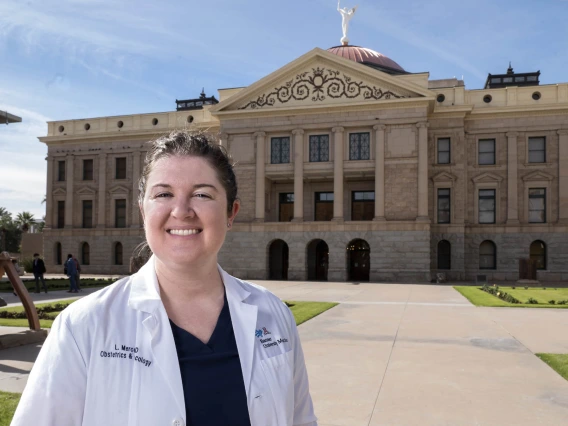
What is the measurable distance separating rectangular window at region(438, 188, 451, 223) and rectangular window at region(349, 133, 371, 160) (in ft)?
22.9

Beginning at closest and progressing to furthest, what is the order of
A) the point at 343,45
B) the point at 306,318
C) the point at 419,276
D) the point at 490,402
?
the point at 490,402 → the point at 306,318 → the point at 419,276 → the point at 343,45

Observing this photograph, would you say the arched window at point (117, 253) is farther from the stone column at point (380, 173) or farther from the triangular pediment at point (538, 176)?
the triangular pediment at point (538, 176)

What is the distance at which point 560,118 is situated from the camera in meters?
41.9

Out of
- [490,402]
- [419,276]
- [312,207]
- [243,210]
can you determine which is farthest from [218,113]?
[490,402]

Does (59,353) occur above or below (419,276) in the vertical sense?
above

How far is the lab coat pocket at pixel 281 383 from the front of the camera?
2.53 meters

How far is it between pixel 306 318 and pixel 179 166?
563 inches

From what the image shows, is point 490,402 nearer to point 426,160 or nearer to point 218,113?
point 426,160

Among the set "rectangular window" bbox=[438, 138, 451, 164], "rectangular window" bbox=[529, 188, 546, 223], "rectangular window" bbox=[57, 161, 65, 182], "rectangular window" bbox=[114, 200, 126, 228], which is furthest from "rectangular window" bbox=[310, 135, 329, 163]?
"rectangular window" bbox=[57, 161, 65, 182]

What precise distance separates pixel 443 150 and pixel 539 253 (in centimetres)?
1098

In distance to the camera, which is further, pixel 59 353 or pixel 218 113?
pixel 218 113

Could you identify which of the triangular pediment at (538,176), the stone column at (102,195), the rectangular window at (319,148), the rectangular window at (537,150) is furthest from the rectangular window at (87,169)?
the rectangular window at (537,150)

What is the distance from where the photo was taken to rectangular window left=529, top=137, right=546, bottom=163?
42.6 metres

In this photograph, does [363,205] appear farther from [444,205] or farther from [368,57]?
[368,57]
